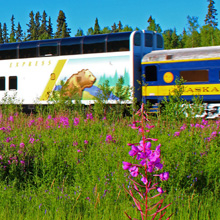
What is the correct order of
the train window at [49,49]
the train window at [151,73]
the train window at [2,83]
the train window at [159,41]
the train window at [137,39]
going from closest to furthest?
the train window at [151,73] → the train window at [137,39] → the train window at [49,49] → the train window at [159,41] → the train window at [2,83]

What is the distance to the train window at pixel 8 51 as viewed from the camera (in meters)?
19.0

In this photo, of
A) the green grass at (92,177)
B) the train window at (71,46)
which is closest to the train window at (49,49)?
the train window at (71,46)

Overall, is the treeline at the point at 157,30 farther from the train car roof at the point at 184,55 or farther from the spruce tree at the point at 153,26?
the train car roof at the point at 184,55

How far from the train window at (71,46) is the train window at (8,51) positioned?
2950 millimetres

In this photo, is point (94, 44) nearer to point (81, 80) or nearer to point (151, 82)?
point (81, 80)

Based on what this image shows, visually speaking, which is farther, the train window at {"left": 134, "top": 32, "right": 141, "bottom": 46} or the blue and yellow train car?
the train window at {"left": 134, "top": 32, "right": 141, "bottom": 46}

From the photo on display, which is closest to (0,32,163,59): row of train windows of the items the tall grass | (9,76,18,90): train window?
(9,76,18,90): train window

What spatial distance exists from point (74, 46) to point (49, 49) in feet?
4.91

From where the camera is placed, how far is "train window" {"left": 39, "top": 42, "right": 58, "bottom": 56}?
58.1 ft

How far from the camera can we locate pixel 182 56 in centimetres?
1503

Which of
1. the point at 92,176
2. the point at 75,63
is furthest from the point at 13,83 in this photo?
the point at 92,176

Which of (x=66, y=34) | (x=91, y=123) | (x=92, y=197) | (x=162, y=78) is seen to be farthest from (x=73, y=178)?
(x=66, y=34)

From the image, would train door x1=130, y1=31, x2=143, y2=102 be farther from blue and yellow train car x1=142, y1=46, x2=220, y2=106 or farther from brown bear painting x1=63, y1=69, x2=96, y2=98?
brown bear painting x1=63, y1=69, x2=96, y2=98

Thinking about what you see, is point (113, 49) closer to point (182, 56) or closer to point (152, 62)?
point (152, 62)
